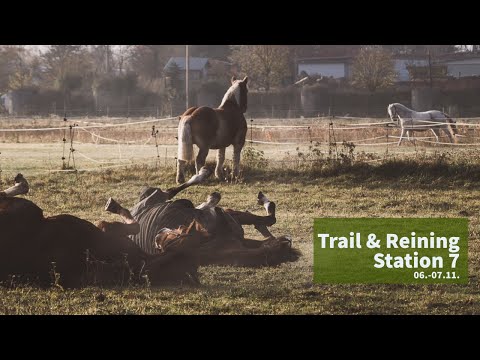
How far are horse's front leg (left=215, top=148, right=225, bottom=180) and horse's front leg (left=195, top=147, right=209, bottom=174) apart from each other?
18cm

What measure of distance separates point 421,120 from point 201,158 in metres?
2.93

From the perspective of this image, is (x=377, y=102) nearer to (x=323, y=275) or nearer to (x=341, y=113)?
(x=341, y=113)

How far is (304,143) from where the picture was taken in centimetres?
1167

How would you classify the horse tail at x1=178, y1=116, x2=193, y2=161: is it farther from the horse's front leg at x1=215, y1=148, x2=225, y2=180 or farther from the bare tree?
the bare tree

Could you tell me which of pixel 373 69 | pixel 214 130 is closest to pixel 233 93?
pixel 214 130

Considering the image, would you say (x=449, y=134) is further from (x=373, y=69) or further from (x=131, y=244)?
(x=131, y=244)

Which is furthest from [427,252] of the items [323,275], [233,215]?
[233,215]

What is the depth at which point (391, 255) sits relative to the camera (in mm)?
8477

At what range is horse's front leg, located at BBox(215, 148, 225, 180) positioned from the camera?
10.5 meters

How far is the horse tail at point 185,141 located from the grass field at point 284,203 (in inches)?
9.7

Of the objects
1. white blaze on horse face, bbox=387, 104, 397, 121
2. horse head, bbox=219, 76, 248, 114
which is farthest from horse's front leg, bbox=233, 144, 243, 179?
white blaze on horse face, bbox=387, 104, 397, 121

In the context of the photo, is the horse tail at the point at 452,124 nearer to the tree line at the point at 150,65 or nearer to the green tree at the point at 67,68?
the tree line at the point at 150,65

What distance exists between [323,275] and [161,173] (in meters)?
3.16

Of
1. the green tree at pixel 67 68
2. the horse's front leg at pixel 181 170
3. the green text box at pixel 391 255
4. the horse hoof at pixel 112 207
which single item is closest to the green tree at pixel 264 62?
the horse's front leg at pixel 181 170
